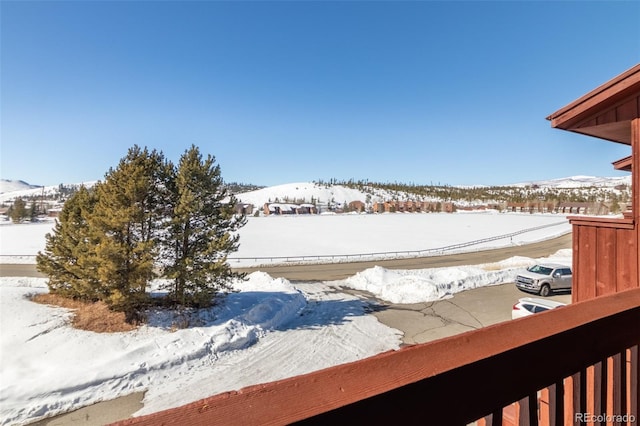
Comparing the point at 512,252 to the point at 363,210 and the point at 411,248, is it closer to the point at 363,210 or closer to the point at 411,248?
the point at 411,248

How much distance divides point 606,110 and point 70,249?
1691 centimetres

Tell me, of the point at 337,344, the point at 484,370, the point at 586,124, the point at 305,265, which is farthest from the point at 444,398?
the point at 305,265

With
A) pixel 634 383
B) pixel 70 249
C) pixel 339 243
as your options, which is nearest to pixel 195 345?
pixel 70 249

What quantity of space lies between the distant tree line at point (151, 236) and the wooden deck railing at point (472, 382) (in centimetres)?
1164

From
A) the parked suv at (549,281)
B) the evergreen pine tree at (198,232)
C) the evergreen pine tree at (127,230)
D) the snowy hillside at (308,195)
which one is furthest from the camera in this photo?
the snowy hillside at (308,195)

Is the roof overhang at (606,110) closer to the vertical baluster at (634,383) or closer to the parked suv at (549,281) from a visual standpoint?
the vertical baluster at (634,383)

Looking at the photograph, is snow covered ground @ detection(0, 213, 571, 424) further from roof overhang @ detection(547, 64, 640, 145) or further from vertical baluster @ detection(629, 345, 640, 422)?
vertical baluster @ detection(629, 345, 640, 422)

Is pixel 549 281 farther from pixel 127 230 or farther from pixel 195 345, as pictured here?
pixel 127 230

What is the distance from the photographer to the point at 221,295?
13672mm

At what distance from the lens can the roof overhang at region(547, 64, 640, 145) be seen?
4.05 meters

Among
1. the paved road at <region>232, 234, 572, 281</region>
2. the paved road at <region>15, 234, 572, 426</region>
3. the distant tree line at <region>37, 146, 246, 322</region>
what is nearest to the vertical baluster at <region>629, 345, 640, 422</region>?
the paved road at <region>15, 234, 572, 426</region>

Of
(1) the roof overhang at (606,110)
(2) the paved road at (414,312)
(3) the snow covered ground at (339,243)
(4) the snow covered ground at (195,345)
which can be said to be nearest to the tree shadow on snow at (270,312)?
(4) the snow covered ground at (195,345)

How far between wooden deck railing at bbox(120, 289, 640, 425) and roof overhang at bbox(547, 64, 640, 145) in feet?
12.6

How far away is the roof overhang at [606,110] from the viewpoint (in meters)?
4.05
